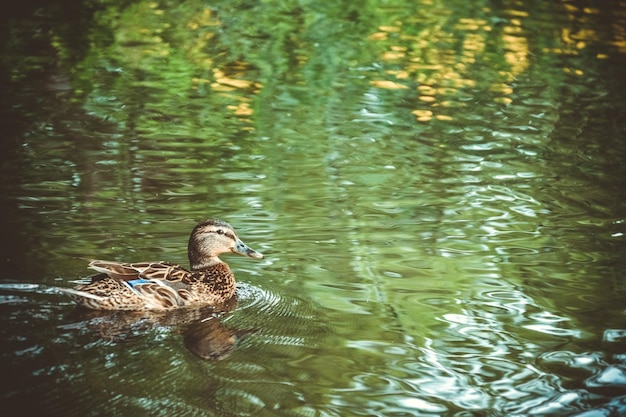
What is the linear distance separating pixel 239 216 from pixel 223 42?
29.4ft

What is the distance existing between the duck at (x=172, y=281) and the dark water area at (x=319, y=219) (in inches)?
4.7

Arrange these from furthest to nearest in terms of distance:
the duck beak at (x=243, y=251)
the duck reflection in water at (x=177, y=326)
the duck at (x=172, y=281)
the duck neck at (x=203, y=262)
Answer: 1. the duck beak at (x=243, y=251)
2. the duck neck at (x=203, y=262)
3. the duck at (x=172, y=281)
4. the duck reflection in water at (x=177, y=326)

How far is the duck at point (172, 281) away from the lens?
19.6 ft

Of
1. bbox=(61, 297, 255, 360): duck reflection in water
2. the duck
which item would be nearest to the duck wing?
the duck

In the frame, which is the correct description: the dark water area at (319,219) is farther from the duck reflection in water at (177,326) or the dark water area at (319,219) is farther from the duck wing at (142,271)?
the duck wing at (142,271)

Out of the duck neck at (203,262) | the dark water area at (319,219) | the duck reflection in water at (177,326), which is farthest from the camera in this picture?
the duck neck at (203,262)

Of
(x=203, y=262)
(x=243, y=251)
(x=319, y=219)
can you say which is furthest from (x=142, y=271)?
(x=319, y=219)

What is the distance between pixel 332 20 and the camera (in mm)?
19078

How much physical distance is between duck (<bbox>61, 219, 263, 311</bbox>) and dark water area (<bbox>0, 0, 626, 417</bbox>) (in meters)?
0.12

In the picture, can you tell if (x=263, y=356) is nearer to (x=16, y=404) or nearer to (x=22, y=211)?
(x=16, y=404)

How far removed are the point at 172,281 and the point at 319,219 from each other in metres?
2.02

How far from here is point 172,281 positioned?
245 inches

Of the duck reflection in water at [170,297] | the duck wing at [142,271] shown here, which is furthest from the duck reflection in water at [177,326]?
the duck wing at [142,271]

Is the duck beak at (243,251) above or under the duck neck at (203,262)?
above
